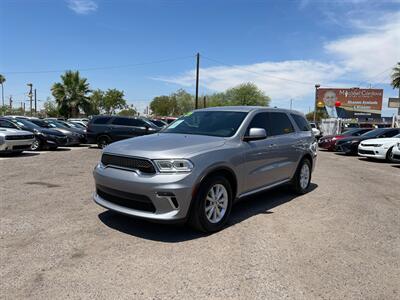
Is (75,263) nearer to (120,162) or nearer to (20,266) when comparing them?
(20,266)

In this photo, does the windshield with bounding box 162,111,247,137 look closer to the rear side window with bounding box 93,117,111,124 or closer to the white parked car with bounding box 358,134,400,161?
the white parked car with bounding box 358,134,400,161

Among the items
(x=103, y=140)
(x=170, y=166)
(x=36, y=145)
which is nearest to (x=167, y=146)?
(x=170, y=166)

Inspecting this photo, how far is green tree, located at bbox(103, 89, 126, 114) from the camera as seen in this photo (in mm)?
78500

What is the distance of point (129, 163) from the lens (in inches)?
182

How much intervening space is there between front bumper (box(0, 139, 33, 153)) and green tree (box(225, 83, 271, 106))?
196 ft

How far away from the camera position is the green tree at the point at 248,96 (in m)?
71.5

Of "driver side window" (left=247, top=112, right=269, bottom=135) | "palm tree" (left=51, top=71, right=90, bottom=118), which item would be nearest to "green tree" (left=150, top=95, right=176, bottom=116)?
"palm tree" (left=51, top=71, right=90, bottom=118)

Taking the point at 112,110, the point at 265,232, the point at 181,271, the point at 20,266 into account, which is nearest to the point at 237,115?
the point at 265,232

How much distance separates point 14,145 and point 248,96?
6205 cm

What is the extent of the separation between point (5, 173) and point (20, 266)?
21.0 ft

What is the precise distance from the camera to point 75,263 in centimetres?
381

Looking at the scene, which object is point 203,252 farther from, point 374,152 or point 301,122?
point 374,152

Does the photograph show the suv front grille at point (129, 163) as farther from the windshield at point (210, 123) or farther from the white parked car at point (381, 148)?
the white parked car at point (381, 148)

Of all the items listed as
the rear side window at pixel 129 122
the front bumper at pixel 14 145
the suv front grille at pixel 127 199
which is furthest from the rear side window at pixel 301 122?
the rear side window at pixel 129 122
